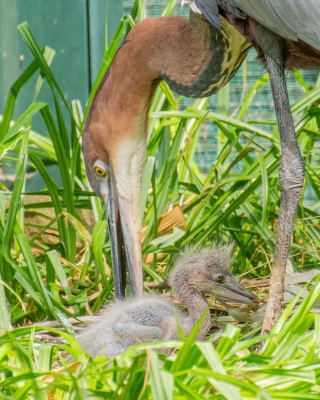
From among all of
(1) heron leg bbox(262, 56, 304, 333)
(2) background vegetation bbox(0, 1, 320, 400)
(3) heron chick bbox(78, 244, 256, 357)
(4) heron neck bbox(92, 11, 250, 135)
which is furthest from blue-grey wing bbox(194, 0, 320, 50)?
(3) heron chick bbox(78, 244, 256, 357)

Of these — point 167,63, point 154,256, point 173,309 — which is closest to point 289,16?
point 167,63

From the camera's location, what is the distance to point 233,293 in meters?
3.20

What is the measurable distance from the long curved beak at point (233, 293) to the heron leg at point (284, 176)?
23 cm

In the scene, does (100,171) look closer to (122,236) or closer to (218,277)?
(122,236)

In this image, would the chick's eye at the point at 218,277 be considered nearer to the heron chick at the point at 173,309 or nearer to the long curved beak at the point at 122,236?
the heron chick at the point at 173,309

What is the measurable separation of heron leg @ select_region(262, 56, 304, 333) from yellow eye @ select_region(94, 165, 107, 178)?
78 cm

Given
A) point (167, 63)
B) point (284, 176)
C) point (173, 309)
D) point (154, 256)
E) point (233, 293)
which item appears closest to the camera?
point (173, 309)

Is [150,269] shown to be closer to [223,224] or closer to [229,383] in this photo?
[223,224]

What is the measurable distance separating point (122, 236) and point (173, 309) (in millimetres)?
609

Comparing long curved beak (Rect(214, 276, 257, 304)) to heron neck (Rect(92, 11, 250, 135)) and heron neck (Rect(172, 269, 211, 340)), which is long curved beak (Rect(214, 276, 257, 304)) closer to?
heron neck (Rect(172, 269, 211, 340))

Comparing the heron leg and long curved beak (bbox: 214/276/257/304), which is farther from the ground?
the heron leg

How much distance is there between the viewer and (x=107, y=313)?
2945 millimetres

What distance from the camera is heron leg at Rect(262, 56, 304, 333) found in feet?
9.84

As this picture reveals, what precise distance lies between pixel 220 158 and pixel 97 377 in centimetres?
200
